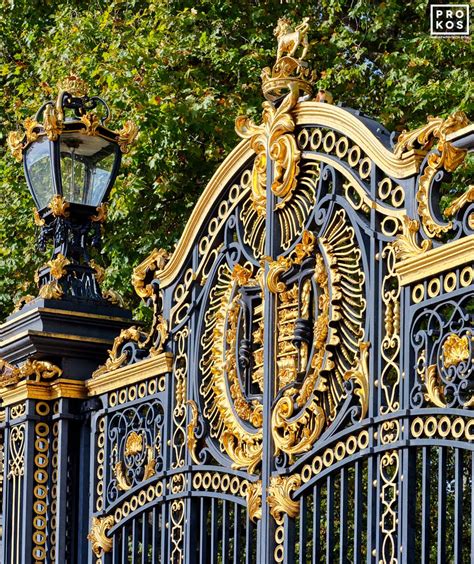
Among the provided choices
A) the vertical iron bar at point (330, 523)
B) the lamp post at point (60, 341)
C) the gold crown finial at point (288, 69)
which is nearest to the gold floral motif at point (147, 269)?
the lamp post at point (60, 341)

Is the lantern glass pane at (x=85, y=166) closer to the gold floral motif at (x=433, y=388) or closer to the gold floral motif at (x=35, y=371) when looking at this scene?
the gold floral motif at (x=35, y=371)

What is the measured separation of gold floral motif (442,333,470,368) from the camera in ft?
16.2

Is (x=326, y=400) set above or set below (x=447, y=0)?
below

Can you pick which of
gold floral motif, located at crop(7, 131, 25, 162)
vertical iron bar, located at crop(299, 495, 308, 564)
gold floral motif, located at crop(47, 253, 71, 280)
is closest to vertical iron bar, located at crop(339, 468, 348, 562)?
vertical iron bar, located at crop(299, 495, 308, 564)

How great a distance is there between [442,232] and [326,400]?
83cm

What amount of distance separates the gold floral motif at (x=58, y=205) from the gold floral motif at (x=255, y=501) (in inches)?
71.0

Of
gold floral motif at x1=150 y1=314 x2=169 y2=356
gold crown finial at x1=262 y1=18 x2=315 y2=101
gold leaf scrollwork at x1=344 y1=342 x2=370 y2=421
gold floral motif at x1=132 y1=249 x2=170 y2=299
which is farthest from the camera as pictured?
gold floral motif at x1=132 y1=249 x2=170 y2=299

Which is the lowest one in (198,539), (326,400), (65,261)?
(198,539)

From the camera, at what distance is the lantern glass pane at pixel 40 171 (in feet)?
23.5

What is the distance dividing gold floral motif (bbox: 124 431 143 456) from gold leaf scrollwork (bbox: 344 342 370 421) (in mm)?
1570

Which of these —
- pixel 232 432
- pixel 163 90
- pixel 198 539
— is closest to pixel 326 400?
pixel 232 432

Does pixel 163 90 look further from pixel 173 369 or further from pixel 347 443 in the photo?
pixel 347 443

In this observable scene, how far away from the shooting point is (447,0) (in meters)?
11.9

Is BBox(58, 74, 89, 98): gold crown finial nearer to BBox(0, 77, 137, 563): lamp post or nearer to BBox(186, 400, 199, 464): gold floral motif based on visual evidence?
BBox(0, 77, 137, 563): lamp post
